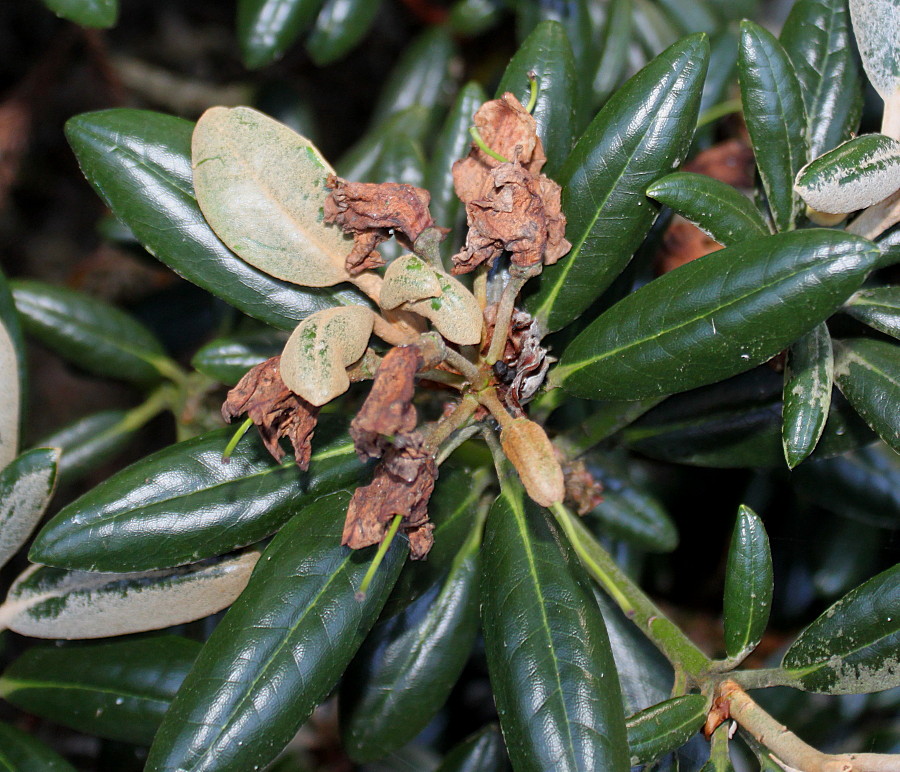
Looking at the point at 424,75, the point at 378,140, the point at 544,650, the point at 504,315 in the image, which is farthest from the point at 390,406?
the point at 424,75

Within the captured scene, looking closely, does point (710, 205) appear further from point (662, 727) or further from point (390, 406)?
point (662, 727)

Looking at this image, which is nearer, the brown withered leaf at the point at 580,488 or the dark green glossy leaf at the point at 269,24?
the brown withered leaf at the point at 580,488

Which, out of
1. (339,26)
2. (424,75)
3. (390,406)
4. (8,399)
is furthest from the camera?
(424,75)

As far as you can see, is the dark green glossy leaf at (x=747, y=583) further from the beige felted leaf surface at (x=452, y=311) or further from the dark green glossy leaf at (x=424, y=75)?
the dark green glossy leaf at (x=424, y=75)

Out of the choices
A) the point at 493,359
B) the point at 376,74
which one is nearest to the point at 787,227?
the point at 493,359

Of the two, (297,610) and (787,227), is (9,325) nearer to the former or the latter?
(297,610)

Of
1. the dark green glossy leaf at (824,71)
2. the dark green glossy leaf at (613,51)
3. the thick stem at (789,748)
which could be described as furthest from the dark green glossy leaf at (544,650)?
the dark green glossy leaf at (613,51)

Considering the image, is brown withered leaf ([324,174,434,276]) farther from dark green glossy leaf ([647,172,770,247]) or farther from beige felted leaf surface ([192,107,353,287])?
dark green glossy leaf ([647,172,770,247])
